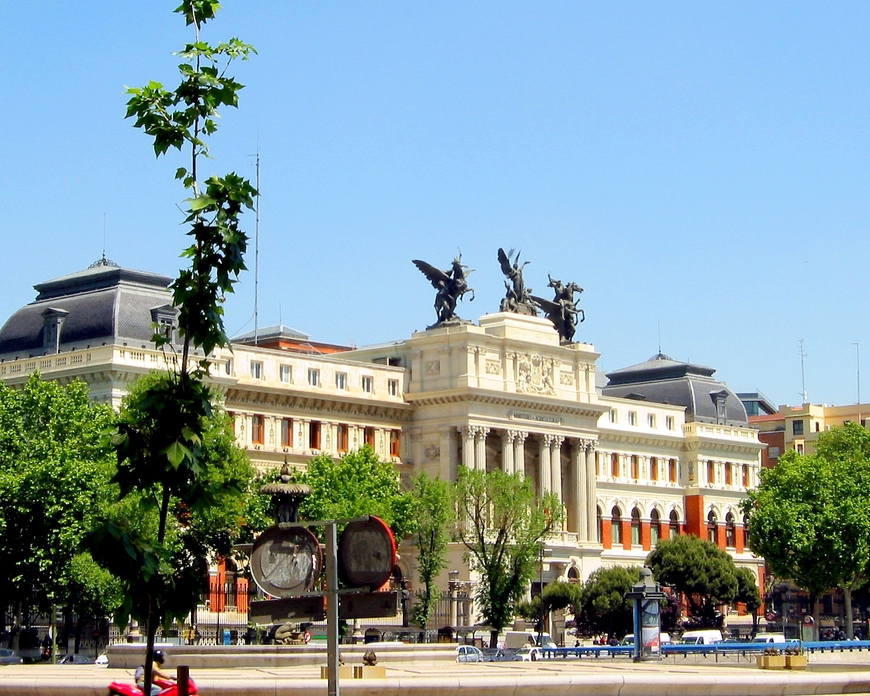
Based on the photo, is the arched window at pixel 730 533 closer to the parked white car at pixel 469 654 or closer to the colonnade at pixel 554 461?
the colonnade at pixel 554 461

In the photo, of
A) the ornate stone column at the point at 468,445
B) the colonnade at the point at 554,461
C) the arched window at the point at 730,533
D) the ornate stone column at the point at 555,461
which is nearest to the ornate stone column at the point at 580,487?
the colonnade at the point at 554,461

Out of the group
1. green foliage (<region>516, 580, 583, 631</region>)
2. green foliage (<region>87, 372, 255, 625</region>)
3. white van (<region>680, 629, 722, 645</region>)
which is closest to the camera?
green foliage (<region>87, 372, 255, 625</region>)

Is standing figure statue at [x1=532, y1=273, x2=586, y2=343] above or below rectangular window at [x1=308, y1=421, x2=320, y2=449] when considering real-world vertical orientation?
above

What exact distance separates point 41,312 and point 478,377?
2911cm

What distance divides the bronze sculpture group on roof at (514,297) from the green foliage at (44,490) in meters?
40.1

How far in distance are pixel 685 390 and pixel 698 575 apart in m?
29.7

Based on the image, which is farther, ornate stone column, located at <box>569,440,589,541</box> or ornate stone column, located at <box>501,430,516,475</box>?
ornate stone column, located at <box>569,440,589,541</box>

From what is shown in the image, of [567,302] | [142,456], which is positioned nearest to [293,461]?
[567,302]

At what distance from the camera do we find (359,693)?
105ft

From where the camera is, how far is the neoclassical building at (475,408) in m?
98.9

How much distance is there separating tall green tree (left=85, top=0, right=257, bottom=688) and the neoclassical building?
75004 millimetres

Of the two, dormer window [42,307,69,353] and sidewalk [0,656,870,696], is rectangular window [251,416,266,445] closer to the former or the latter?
dormer window [42,307,69,353]

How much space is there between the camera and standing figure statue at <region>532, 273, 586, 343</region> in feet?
396

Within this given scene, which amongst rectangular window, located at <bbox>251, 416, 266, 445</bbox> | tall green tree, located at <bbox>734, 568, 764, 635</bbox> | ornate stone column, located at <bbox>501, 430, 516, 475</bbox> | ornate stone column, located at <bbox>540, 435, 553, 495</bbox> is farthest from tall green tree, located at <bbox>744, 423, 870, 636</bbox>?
rectangular window, located at <bbox>251, 416, 266, 445</bbox>
